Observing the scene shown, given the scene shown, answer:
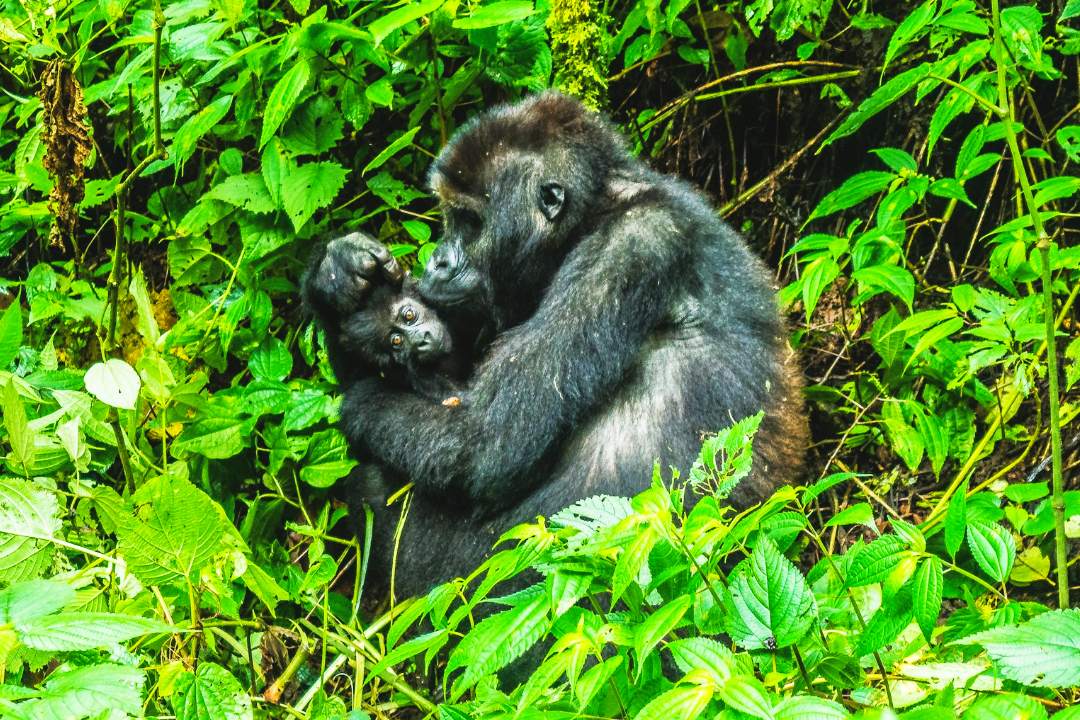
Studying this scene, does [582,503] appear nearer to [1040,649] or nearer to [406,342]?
[1040,649]

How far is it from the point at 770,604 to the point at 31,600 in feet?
3.91

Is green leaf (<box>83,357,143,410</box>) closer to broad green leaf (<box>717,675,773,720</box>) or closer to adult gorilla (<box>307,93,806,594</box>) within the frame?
adult gorilla (<box>307,93,806,594</box>)

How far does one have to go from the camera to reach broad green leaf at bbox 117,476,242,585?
86.3 inches

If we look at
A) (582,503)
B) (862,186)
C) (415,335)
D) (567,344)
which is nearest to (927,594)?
(582,503)

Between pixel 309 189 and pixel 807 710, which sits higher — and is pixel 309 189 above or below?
above

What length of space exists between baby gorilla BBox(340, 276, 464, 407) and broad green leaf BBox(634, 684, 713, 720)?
2.11 metres

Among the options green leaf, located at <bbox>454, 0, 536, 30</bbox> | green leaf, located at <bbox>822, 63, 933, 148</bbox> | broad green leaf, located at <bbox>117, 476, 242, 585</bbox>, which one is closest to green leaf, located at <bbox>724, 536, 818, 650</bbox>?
broad green leaf, located at <bbox>117, 476, 242, 585</bbox>

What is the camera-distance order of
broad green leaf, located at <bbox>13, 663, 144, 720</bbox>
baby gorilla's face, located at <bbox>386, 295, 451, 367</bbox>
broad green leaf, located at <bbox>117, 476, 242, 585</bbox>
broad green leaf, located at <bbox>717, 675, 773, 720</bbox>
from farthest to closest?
baby gorilla's face, located at <bbox>386, 295, 451, 367</bbox>, broad green leaf, located at <bbox>117, 476, 242, 585</bbox>, broad green leaf, located at <bbox>13, 663, 144, 720</bbox>, broad green leaf, located at <bbox>717, 675, 773, 720</bbox>

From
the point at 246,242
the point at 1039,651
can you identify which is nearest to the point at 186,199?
the point at 246,242

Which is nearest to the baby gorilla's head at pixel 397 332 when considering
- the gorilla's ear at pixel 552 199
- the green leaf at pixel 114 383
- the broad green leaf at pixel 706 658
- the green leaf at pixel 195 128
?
the gorilla's ear at pixel 552 199

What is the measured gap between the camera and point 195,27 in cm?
393

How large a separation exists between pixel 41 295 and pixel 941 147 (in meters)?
3.59

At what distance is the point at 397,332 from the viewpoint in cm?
370

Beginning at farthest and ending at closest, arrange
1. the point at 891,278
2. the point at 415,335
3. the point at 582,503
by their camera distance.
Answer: the point at 415,335 → the point at 891,278 → the point at 582,503
